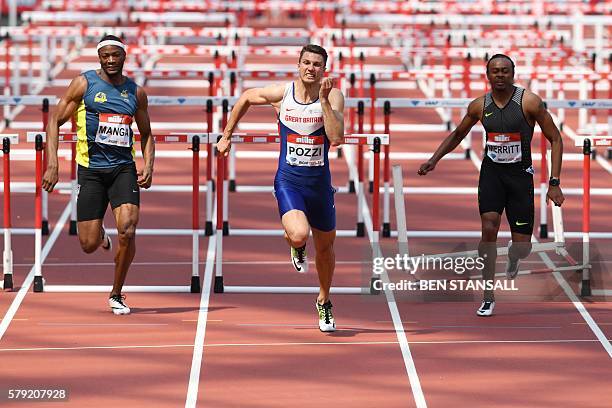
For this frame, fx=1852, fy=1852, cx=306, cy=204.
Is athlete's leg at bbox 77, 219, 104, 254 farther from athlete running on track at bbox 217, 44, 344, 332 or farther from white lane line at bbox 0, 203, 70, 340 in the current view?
athlete running on track at bbox 217, 44, 344, 332

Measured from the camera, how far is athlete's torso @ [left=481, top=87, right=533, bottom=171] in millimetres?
12047

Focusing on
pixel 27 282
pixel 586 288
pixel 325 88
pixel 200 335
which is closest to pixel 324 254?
pixel 200 335

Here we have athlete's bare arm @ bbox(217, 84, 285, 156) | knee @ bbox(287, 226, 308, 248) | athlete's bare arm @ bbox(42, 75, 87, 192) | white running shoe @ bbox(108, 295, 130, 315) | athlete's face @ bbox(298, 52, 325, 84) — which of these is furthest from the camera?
white running shoe @ bbox(108, 295, 130, 315)

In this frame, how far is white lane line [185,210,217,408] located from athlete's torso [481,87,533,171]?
220 centimetres

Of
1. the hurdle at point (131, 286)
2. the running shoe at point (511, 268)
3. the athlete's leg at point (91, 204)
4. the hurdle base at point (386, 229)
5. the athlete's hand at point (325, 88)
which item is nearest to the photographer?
the athlete's hand at point (325, 88)

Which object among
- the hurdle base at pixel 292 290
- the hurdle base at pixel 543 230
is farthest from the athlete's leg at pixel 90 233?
the hurdle base at pixel 543 230

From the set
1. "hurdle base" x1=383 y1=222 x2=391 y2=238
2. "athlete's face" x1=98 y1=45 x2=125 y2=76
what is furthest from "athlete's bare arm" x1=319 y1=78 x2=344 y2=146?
"hurdle base" x1=383 y1=222 x2=391 y2=238

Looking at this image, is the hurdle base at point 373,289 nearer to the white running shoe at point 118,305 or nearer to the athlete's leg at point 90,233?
the white running shoe at point 118,305

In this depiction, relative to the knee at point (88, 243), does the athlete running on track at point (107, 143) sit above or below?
above

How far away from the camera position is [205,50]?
72.4 ft

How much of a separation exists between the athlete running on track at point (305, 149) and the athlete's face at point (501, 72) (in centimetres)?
108

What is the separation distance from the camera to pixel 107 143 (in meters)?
12.1
